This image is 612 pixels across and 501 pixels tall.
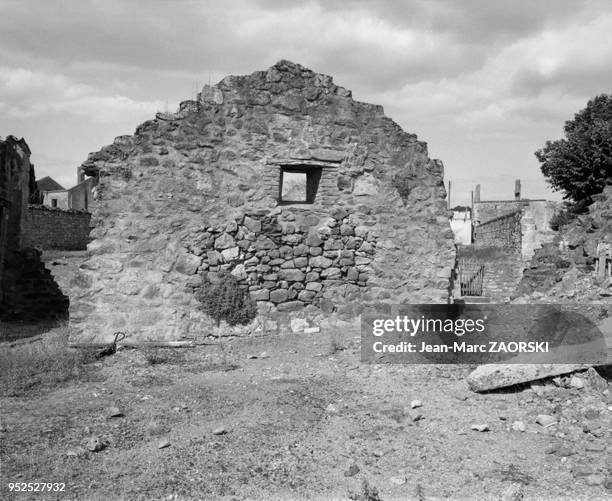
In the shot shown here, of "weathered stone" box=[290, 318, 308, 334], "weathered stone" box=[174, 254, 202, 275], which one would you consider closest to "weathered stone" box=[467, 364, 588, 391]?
"weathered stone" box=[290, 318, 308, 334]

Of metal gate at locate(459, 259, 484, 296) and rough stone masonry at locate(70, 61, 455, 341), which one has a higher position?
rough stone masonry at locate(70, 61, 455, 341)

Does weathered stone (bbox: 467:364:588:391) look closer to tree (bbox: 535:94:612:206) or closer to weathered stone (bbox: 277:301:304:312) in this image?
weathered stone (bbox: 277:301:304:312)

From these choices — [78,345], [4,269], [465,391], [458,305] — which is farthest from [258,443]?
[4,269]

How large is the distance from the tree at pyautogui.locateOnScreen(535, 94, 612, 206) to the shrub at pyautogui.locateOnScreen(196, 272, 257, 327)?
44.4 ft

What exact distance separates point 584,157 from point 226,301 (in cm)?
1415

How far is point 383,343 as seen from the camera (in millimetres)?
7145

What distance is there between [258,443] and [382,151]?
5.20 metres

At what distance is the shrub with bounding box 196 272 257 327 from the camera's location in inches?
295

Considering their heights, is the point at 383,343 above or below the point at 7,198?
below

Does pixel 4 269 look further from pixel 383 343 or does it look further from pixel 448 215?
pixel 448 215

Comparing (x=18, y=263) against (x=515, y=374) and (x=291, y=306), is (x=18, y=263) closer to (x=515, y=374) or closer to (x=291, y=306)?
(x=291, y=306)

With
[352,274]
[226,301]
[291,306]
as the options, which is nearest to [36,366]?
[226,301]

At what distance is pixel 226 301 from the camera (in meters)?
7.51

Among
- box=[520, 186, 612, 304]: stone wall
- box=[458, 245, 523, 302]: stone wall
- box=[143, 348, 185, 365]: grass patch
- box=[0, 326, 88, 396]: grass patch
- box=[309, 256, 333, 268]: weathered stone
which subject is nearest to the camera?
box=[0, 326, 88, 396]: grass patch
